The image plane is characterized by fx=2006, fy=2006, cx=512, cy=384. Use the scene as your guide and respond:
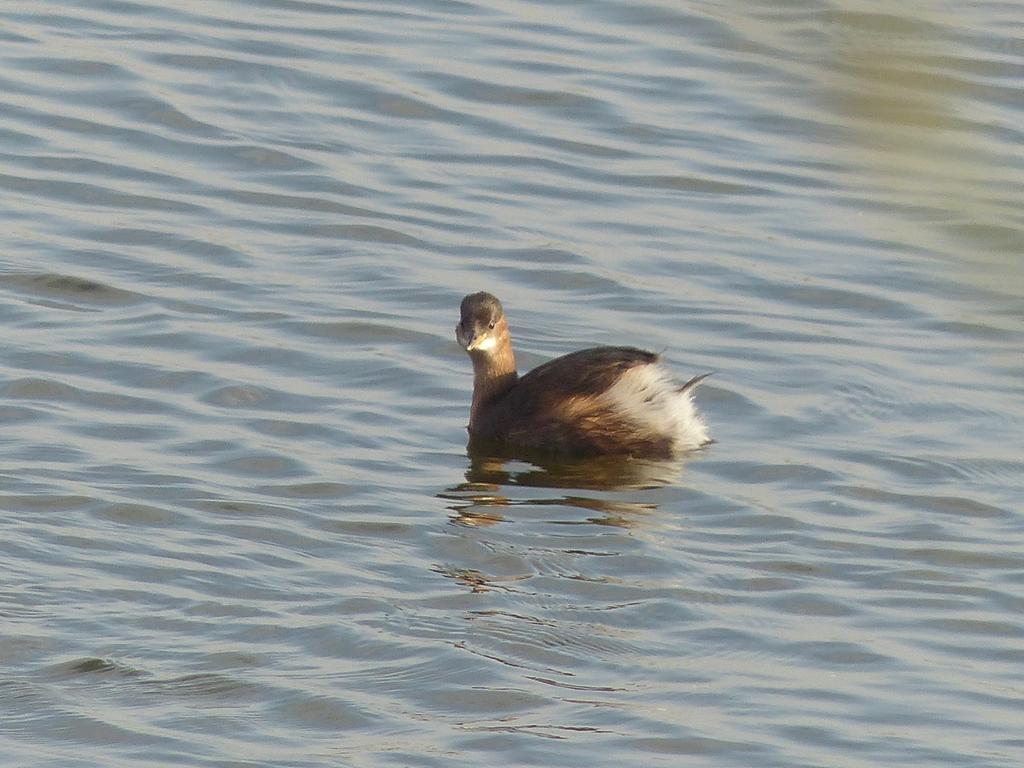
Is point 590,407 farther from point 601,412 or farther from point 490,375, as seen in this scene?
point 490,375

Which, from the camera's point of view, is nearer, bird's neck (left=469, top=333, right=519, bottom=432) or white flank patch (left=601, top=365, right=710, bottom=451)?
white flank patch (left=601, top=365, right=710, bottom=451)

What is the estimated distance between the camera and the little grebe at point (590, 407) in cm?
787

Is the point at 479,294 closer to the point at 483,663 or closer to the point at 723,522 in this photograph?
the point at 723,522

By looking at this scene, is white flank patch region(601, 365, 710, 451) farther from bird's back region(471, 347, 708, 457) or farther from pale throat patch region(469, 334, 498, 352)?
pale throat patch region(469, 334, 498, 352)

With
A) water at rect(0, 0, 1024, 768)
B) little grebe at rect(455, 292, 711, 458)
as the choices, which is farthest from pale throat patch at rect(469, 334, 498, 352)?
water at rect(0, 0, 1024, 768)

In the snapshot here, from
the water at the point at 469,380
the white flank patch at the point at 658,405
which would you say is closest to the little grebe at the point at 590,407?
the white flank patch at the point at 658,405

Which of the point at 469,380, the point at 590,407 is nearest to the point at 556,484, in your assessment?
the point at 590,407

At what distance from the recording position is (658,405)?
7.89 meters

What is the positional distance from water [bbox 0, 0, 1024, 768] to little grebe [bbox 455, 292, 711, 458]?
13cm

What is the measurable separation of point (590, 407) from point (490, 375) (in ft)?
1.70

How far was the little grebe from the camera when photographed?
25.8 ft

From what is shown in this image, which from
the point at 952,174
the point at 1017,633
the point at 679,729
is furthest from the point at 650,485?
the point at 952,174

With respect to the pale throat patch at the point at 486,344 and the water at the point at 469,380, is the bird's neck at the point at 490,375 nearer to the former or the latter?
the pale throat patch at the point at 486,344

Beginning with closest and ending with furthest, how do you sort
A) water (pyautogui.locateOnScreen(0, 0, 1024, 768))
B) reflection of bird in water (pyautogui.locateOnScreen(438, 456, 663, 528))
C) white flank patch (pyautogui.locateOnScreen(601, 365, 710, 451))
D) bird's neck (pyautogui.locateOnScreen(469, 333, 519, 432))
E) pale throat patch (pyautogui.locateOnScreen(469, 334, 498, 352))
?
water (pyautogui.locateOnScreen(0, 0, 1024, 768)) < reflection of bird in water (pyautogui.locateOnScreen(438, 456, 663, 528)) < white flank patch (pyautogui.locateOnScreen(601, 365, 710, 451)) < pale throat patch (pyautogui.locateOnScreen(469, 334, 498, 352)) < bird's neck (pyautogui.locateOnScreen(469, 333, 519, 432))
